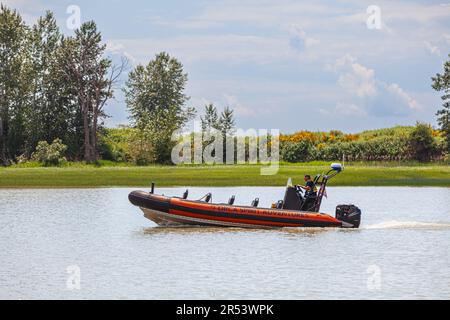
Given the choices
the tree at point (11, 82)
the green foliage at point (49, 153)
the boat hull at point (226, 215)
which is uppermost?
the tree at point (11, 82)

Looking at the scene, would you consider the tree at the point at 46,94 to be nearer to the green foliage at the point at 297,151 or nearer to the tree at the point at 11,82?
the tree at the point at 11,82


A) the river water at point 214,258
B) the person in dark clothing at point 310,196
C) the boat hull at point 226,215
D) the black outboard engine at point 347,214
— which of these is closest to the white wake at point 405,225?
the river water at point 214,258

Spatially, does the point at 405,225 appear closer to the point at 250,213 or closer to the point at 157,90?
the point at 250,213

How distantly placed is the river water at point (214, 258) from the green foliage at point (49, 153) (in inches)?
1298

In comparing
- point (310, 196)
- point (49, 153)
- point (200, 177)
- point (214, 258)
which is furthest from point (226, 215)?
point (49, 153)

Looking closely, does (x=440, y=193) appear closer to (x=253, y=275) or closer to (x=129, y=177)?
(x=129, y=177)

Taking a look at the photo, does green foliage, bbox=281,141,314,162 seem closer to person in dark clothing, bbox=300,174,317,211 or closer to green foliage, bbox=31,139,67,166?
green foliage, bbox=31,139,67,166

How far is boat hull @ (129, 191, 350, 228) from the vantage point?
35.6m

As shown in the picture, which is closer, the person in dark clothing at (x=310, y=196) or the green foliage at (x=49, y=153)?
the person in dark clothing at (x=310, y=196)

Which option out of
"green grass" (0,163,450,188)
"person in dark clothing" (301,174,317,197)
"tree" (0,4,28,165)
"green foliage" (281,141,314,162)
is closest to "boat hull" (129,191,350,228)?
"person in dark clothing" (301,174,317,197)

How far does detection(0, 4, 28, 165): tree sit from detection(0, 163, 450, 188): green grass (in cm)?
1199

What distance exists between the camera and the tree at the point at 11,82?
84.3 metres

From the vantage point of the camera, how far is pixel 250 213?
35656mm
